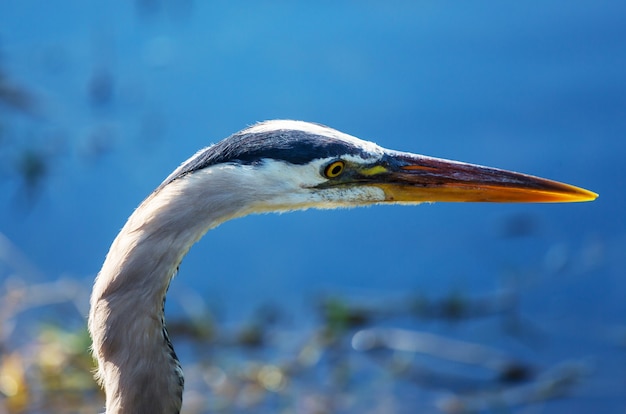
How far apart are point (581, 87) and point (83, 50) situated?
8.13ft

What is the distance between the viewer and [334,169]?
1.85 m

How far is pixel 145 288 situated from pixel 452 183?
0.70 metres

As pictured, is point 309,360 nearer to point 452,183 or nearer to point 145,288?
point 452,183

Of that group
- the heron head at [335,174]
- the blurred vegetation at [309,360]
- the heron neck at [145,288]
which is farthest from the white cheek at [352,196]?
the blurred vegetation at [309,360]

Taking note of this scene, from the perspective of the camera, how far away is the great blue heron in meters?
1.66

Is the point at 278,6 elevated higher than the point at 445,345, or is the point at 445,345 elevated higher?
the point at 278,6

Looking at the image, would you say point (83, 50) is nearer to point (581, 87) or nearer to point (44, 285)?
point (44, 285)

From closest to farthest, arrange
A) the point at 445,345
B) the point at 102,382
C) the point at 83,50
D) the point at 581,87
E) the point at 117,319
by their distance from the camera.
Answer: the point at 117,319 < the point at 102,382 < the point at 445,345 < the point at 581,87 < the point at 83,50

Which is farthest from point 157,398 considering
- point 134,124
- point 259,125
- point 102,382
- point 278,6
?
point 278,6

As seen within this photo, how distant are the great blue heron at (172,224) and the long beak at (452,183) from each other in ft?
0.41

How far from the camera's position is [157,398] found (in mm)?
1712

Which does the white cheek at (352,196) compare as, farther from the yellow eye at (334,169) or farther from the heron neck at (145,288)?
the heron neck at (145,288)

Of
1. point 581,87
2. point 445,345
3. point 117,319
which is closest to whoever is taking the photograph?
point 117,319

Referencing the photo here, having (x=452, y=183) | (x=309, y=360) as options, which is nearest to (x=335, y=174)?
(x=452, y=183)
